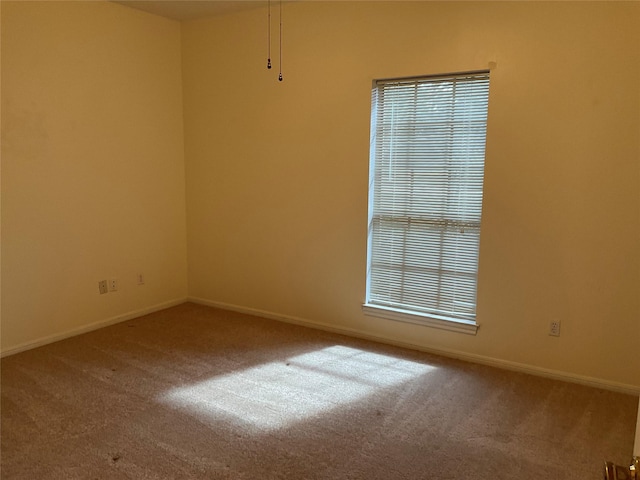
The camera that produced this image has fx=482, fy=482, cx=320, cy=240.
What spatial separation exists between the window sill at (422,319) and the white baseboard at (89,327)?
2.04m

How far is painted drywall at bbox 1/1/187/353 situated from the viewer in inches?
136

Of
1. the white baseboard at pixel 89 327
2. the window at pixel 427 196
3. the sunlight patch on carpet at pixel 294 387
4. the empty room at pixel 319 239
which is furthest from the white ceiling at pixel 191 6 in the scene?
the sunlight patch on carpet at pixel 294 387

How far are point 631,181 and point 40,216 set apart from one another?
4.02 metres

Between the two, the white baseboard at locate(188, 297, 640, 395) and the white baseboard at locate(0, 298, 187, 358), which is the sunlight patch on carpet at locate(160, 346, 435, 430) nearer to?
the white baseboard at locate(188, 297, 640, 395)

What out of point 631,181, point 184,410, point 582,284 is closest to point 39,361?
point 184,410

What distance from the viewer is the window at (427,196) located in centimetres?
339

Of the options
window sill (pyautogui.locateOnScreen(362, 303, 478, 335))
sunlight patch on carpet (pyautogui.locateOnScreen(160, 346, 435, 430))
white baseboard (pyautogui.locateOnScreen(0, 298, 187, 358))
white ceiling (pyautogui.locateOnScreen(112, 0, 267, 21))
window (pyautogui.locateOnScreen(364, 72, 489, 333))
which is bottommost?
sunlight patch on carpet (pyautogui.locateOnScreen(160, 346, 435, 430))

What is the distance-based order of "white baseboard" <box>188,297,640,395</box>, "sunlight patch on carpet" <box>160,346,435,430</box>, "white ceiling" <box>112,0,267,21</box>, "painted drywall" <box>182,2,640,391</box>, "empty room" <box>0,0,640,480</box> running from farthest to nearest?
1. "white ceiling" <box>112,0,267,21</box>
2. "white baseboard" <box>188,297,640,395</box>
3. "painted drywall" <box>182,2,640,391</box>
4. "sunlight patch on carpet" <box>160,346,435,430</box>
5. "empty room" <box>0,0,640,480</box>

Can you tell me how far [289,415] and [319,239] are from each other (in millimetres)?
1683

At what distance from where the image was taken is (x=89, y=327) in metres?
4.04

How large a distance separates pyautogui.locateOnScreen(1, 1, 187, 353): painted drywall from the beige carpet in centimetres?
49

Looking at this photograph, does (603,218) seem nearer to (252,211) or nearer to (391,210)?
(391,210)

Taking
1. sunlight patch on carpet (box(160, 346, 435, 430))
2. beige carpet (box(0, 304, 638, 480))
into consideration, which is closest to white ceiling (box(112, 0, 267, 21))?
beige carpet (box(0, 304, 638, 480))

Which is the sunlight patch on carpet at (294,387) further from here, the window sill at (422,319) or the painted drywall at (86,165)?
the painted drywall at (86,165)
